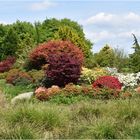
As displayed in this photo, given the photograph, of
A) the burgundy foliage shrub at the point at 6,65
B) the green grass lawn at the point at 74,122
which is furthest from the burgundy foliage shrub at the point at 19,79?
the green grass lawn at the point at 74,122

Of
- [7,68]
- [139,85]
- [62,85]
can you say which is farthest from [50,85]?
[7,68]

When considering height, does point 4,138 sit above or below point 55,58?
below

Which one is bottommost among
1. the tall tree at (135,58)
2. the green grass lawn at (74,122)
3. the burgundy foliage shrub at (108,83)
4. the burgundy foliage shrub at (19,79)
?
the green grass lawn at (74,122)

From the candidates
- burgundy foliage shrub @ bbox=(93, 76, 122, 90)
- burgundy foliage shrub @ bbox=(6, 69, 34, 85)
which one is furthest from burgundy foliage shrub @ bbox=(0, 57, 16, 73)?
burgundy foliage shrub @ bbox=(93, 76, 122, 90)

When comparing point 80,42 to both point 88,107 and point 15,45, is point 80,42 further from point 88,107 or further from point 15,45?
point 88,107

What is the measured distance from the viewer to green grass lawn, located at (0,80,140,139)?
41.1 ft

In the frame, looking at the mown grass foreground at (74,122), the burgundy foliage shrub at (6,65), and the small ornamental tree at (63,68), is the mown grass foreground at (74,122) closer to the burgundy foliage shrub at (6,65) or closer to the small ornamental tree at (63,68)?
the small ornamental tree at (63,68)

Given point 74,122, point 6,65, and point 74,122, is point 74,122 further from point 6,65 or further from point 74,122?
point 6,65

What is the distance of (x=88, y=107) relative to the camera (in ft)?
48.7

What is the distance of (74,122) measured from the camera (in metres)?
14.0

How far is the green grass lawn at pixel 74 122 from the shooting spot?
12523 millimetres

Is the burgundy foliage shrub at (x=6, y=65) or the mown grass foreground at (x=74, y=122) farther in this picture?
the burgundy foliage shrub at (x=6, y=65)

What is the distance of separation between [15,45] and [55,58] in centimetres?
2212

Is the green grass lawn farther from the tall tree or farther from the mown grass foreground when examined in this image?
the tall tree
